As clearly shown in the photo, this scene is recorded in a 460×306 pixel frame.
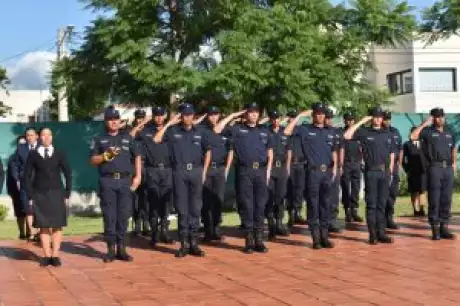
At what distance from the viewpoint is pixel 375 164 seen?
10039 mm

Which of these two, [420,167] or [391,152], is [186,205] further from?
[420,167]

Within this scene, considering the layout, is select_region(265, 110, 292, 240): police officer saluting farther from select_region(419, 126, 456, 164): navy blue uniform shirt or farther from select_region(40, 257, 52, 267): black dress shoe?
select_region(40, 257, 52, 267): black dress shoe

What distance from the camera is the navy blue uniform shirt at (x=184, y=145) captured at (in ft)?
30.7

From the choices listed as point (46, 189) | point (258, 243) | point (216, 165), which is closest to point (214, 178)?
point (216, 165)

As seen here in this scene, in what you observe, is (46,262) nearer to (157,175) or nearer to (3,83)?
(157,175)

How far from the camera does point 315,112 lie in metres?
9.80

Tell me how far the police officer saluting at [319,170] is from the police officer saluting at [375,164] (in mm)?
493

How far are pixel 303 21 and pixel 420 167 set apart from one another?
523 centimetres

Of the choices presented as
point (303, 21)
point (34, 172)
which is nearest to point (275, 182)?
point (34, 172)

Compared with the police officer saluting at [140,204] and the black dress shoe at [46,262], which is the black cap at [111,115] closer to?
the police officer saluting at [140,204]

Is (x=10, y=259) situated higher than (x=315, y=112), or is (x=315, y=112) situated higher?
(x=315, y=112)

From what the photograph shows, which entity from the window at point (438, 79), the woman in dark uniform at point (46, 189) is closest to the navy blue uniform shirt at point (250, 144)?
the woman in dark uniform at point (46, 189)

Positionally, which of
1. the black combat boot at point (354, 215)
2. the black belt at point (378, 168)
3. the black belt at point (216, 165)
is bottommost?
the black combat boot at point (354, 215)

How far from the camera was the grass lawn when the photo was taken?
44.6 ft
